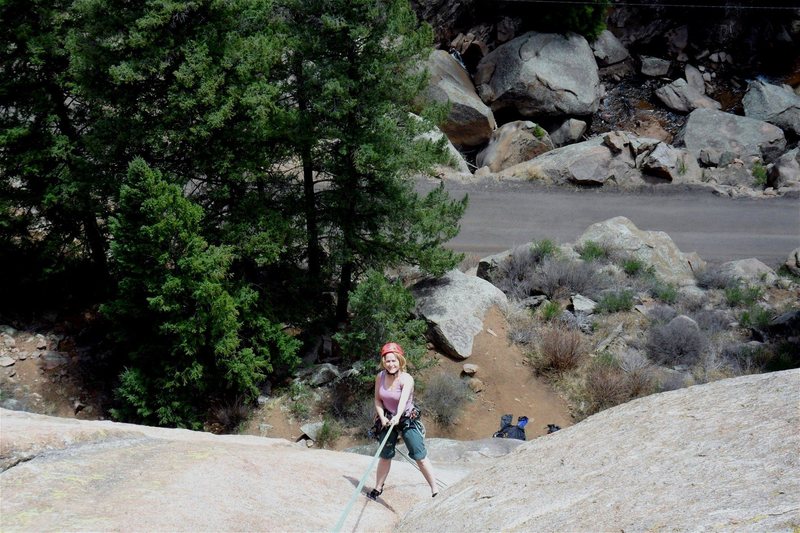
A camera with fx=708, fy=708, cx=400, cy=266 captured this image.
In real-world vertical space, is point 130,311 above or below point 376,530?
below

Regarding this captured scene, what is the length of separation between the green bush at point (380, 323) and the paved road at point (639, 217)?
772cm

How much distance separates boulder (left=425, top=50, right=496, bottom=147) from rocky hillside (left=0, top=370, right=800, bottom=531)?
2338 centimetres

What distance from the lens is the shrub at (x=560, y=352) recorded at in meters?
15.7

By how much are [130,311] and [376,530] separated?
31.2 ft

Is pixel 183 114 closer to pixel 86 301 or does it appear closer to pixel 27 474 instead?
pixel 86 301

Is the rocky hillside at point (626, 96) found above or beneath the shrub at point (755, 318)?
above

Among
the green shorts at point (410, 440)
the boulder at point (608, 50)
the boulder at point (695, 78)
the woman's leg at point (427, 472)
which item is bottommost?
the boulder at point (695, 78)

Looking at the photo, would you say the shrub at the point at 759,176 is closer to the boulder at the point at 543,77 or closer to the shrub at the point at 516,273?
the boulder at the point at 543,77

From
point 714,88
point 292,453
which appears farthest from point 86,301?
point 714,88

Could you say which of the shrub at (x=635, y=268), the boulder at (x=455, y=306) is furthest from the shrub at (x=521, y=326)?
the shrub at (x=635, y=268)

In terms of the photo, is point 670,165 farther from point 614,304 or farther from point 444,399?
point 444,399

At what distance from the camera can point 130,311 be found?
1425 centimetres

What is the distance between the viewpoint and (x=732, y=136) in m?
29.8

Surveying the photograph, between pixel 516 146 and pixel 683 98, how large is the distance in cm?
1038
